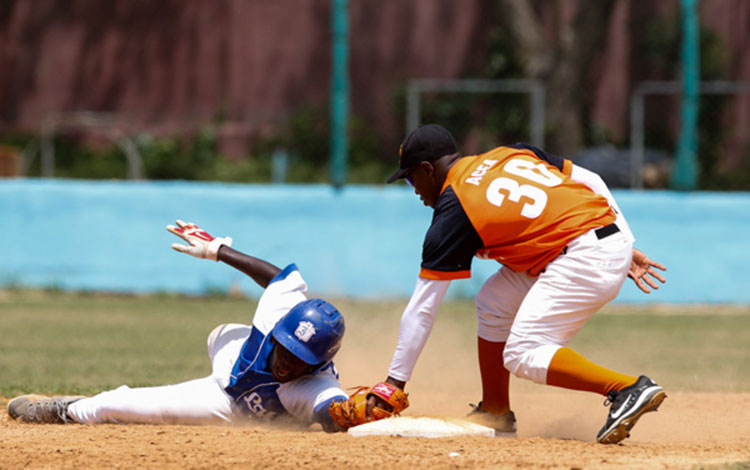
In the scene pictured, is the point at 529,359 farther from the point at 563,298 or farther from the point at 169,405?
the point at 169,405

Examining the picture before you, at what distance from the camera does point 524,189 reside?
5430 mm

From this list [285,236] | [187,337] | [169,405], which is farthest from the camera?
[285,236]

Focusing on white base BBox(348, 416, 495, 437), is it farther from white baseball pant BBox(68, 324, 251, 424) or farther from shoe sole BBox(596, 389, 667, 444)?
white baseball pant BBox(68, 324, 251, 424)

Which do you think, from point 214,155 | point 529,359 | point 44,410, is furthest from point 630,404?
point 214,155

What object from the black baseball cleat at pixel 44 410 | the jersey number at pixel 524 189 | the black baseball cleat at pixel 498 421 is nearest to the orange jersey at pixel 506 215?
the jersey number at pixel 524 189

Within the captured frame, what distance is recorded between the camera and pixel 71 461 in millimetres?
4871

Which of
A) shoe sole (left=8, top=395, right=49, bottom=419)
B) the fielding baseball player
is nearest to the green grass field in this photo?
shoe sole (left=8, top=395, right=49, bottom=419)

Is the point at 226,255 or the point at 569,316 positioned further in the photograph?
the point at 226,255

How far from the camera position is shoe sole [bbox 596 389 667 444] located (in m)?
5.03

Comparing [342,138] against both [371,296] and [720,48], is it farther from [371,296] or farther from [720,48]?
[720,48]

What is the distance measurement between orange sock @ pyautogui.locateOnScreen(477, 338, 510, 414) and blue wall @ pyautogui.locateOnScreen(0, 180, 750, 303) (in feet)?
21.4

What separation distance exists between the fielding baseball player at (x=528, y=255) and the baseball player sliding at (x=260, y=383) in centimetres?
37

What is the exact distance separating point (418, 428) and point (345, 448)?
54 centimetres

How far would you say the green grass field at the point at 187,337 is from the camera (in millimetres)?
8219
